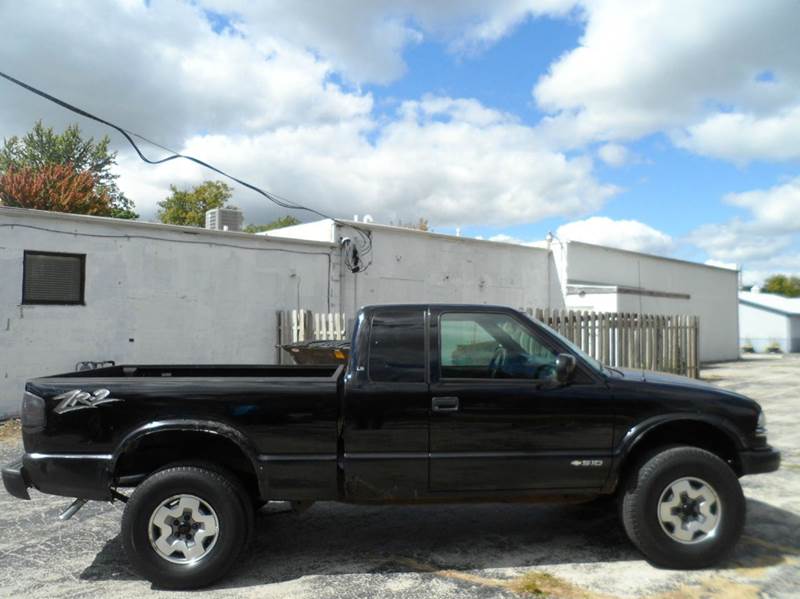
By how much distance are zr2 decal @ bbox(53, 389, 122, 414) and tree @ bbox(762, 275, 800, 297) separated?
78.9 metres

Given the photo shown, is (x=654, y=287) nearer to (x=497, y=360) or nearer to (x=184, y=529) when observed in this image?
(x=497, y=360)

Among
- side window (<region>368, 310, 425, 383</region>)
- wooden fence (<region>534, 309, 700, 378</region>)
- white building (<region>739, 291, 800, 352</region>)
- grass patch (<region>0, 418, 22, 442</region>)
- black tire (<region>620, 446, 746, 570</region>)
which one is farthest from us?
white building (<region>739, 291, 800, 352</region>)

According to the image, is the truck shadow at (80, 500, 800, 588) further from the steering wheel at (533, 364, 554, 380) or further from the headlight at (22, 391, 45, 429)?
the steering wheel at (533, 364, 554, 380)

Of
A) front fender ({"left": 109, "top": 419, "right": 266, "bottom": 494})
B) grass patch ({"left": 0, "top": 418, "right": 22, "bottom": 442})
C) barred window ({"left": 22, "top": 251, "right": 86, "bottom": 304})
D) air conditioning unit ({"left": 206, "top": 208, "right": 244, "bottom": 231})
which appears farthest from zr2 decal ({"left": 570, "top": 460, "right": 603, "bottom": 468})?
air conditioning unit ({"left": 206, "top": 208, "right": 244, "bottom": 231})

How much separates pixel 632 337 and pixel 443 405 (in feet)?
33.9

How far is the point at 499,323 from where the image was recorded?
14.8ft

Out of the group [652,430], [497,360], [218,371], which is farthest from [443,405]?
[218,371]

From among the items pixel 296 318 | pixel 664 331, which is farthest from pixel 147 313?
pixel 664 331

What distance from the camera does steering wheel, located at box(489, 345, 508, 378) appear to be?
433 cm

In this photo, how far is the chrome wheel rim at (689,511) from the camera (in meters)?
4.18

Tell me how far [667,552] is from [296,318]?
8.84 m

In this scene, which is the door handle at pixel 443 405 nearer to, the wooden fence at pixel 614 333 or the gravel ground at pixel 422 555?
the gravel ground at pixel 422 555

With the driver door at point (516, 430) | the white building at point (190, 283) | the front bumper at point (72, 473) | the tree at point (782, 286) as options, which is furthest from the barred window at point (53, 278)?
the tree at point (782, 286)

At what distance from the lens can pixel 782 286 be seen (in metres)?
70.9
